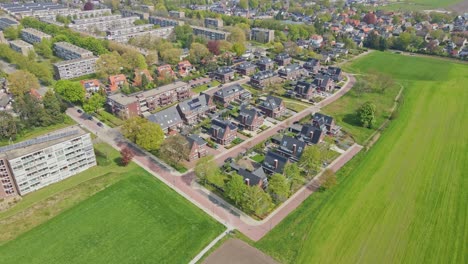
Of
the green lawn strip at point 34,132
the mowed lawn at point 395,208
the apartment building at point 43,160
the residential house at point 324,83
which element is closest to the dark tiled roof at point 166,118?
the apartment building at point 43,160

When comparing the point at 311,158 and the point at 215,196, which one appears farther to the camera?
the point at 311,158

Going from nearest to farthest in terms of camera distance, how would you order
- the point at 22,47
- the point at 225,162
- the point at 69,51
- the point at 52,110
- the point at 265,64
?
the point at 225,162 → the point at 52,110 → the point at 69,51 → the point at 265,64 → the point at 22,47

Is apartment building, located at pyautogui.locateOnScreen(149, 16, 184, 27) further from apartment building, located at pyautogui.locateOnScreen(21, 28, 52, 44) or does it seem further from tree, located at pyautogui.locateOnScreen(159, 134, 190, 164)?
tree, located at pyautogui.locateOnScreen(159, 134, 190, 164)

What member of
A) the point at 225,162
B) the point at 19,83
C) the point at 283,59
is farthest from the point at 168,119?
the point at 283,59

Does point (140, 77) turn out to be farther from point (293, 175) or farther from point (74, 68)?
point (293, 175)

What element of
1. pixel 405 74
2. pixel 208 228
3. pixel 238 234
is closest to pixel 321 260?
pixel 238 234

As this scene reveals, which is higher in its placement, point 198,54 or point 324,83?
point 198,54

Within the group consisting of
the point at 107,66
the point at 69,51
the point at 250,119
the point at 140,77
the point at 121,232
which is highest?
the point at 69,51

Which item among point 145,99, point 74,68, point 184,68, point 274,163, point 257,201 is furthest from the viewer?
point 184,68
